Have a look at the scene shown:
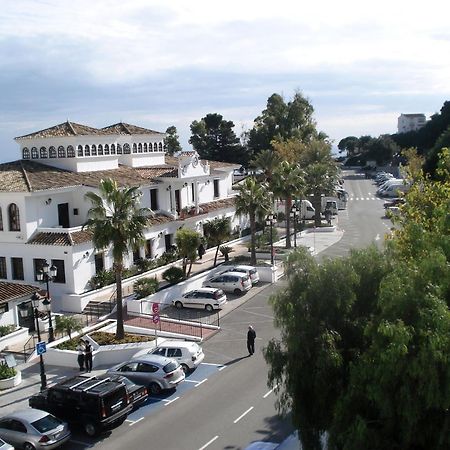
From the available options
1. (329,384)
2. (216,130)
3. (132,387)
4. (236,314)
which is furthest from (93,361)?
(216,130)

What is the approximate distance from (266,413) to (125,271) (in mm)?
19139

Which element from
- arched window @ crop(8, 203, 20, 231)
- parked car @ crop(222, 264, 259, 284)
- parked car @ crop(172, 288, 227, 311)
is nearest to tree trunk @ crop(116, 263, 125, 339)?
parked car @ crop(172, 288, 227, 311)

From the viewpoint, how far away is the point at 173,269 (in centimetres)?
3622

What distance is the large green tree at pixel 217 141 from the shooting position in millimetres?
91062

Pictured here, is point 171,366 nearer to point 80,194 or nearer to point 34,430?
point 34,430

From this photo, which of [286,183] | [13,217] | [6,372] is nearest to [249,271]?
[286,183]

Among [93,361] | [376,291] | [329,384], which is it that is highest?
→ [376,291]

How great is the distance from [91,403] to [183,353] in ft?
19.3

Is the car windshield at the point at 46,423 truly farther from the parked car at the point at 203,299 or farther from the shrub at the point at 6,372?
the parked car at the point at 203,299

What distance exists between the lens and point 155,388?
895 inches

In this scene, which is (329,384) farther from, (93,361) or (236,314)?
(236,314)

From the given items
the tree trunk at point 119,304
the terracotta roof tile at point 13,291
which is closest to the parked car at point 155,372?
the tree trunk at point 119,304

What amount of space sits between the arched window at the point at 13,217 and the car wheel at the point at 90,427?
19263 millimetres

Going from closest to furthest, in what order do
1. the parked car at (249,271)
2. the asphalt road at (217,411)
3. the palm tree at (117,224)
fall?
the asphalt road at (217,411), the palm tree at (117,224), the parked car at (249,271)
